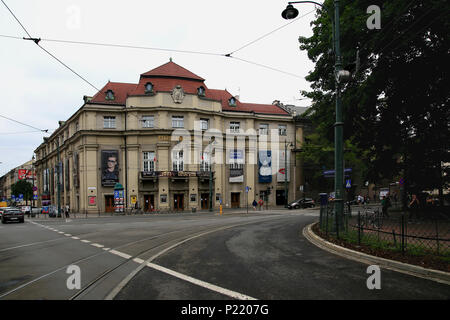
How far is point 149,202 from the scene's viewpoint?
128ft

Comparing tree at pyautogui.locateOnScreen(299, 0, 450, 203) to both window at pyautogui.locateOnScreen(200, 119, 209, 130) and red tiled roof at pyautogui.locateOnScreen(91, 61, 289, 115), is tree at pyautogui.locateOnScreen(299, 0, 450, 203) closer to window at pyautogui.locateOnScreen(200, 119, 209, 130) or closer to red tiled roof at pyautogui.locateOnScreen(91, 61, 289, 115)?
window at pyautogui.locateOnScreen(200, 119, 209, 130)

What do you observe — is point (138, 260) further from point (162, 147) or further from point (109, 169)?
point (109, 169)

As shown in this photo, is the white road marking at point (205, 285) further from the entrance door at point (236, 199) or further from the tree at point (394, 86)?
the entrance door at point (236, 199)

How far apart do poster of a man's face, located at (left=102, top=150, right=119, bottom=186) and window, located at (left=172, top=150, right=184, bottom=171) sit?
733 centimetres

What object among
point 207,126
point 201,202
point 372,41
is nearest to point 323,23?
point 372,41

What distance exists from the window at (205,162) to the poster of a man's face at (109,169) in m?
10.9

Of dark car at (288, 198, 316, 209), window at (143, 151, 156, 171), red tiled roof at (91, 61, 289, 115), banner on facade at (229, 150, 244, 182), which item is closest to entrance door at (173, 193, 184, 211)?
window at (143, 151, 156, 171)

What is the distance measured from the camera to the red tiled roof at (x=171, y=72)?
4047cm

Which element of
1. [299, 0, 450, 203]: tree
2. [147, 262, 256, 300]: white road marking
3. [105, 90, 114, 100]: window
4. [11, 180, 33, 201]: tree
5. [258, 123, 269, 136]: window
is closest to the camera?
[147, 262, 256, 300]: white road marking

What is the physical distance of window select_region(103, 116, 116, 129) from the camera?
130 feet

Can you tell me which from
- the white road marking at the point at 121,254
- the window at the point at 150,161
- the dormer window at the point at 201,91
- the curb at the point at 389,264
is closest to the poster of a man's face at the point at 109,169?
the window at the point at 150,161

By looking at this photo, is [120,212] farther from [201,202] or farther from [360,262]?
[360,262]

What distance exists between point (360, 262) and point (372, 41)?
9.54 m

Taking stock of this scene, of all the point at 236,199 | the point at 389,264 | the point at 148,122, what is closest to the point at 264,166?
the point at 236,199
